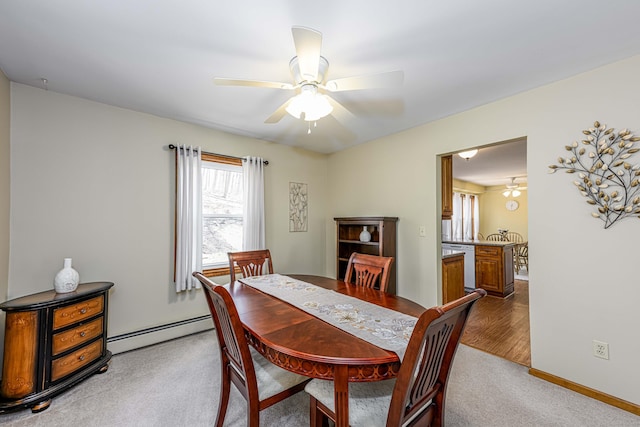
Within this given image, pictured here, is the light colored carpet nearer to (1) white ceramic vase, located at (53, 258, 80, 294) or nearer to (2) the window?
(1) white ceramic vase, located at (53, 258, 80, 294)

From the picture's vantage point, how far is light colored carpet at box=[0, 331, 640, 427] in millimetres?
1686

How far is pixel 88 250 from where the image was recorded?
2422 mm

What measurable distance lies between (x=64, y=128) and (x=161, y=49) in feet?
4.70

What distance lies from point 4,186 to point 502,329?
16.6 feet

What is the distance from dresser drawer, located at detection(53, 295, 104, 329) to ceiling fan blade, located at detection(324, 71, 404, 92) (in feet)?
8.28

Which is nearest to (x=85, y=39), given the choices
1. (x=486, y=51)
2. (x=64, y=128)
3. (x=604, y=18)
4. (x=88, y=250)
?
(x=64, y=128)

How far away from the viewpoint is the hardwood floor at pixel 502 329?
259cm

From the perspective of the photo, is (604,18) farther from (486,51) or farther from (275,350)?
(275,350)

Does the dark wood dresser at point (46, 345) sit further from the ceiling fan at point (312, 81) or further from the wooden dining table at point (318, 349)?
the ceiling fan at point (312, 81)

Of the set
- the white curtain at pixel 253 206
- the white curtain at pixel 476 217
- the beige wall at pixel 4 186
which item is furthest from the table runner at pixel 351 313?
the white curtain at pixel 476 217

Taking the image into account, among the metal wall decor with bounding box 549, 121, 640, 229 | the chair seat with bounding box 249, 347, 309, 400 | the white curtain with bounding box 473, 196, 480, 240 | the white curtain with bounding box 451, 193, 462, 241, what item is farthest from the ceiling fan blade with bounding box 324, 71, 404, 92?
the white curtain with bounding box 473, 196, 480, 240

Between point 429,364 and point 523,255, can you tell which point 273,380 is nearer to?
point 429,364

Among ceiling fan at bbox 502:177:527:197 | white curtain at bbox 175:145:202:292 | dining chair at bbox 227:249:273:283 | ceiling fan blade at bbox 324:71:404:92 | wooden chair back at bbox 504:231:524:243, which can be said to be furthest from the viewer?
wooden chair back at bbox 504:231:524:243

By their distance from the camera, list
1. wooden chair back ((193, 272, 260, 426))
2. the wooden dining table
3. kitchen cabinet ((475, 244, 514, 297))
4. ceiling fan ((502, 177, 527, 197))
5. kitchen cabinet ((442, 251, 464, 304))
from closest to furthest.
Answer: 1. the wooden dining table
2. wooden chair back ((193, 272, 260, 426))
3. kitchen cabinet ((442, 251, 464, 304))
4. kitchen cabinet ((475, 244, 514, 297))
5. ceiling fan ((502, 177, 527, 197))
